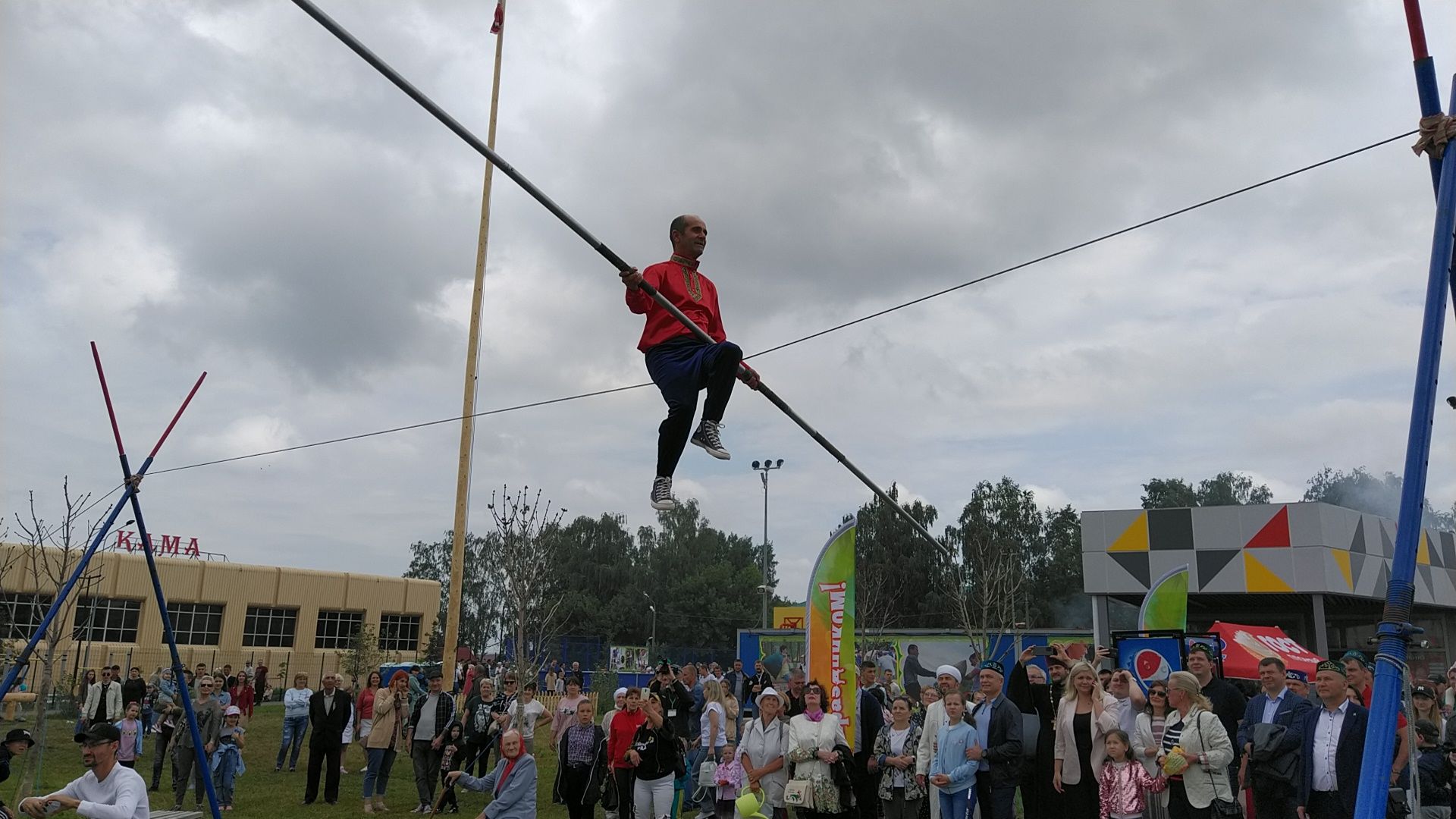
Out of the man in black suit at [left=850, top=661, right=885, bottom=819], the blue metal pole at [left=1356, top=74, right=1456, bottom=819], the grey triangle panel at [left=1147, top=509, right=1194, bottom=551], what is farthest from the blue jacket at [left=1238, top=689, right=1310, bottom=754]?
the grey triangle panel at [left=1147, top=509, right=1194, bottom=551]

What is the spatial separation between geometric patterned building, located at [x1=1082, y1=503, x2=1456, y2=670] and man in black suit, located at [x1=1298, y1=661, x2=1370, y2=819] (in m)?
19.8

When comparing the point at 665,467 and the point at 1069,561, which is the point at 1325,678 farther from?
the point at 1069,561

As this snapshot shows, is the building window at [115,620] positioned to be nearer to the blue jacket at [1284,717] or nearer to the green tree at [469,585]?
the green tree at [469,585]

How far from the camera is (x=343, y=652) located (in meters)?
39.7

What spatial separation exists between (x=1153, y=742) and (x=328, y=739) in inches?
392

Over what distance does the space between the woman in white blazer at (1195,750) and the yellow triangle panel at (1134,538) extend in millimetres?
20679

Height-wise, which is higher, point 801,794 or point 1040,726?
point 1040,726

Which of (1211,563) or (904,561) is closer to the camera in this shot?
(1211,563)

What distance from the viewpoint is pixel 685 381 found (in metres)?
5.39

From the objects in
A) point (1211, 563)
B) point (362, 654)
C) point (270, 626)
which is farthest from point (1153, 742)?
point (270, 626)

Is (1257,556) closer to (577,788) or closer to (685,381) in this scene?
(577,788)

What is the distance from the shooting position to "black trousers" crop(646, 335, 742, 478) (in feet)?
17.4

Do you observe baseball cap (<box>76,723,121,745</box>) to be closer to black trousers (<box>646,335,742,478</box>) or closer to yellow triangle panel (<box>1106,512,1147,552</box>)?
black trousers (<box>646,335,742,478</box>)

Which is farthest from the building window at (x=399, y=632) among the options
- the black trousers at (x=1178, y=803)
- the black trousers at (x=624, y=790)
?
the black trousers at (x=1178, y=803)
